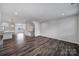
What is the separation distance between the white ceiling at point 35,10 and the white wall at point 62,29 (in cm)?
14

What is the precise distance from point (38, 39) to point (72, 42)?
760 millimetres

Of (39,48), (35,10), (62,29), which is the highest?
(35,10)

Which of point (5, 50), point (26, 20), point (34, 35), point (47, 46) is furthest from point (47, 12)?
point (5, 50)

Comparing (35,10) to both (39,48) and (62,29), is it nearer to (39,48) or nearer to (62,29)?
(62,29)

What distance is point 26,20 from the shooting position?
1692mm

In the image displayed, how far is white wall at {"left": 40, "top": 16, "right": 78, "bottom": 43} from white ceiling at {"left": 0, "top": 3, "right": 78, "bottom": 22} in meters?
0.14

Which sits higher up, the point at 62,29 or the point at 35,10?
the point at 35,10

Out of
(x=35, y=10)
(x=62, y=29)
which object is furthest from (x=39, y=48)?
(x=35, y=10)

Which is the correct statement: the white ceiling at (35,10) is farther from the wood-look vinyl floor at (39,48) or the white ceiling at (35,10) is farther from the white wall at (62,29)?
the wood-look vinyl floor at (39,48)

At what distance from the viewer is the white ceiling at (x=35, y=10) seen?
5.23 ft

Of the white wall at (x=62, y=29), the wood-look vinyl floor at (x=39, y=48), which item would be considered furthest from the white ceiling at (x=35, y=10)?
the wood-look vinyl floor at (x=39, y=48)

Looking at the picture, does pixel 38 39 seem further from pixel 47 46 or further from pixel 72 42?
pixel 72 42

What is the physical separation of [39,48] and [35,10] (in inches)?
33.8

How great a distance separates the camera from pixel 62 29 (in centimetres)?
167
